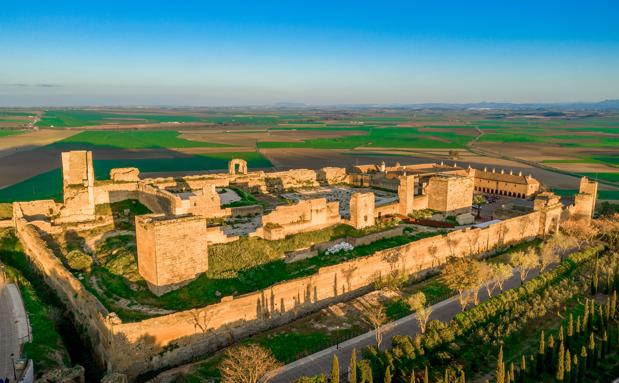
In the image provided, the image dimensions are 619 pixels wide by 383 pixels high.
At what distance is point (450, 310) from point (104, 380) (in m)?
17.0

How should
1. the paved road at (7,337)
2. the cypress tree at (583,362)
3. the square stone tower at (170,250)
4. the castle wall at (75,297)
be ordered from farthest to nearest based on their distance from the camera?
the square stone tower at (170,250)
the castle wall at (75,297)
the cypress tree at (583,362)
the paved road at (7,337)

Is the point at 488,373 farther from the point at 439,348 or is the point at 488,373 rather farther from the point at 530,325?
the point at 530,325

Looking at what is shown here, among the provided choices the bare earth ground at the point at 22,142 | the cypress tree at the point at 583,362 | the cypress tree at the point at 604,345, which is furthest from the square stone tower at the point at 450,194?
the bare earth ground at the point at 22,142

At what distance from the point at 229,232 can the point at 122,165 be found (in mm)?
54192

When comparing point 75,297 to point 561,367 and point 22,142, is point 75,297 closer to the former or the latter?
point 561,367

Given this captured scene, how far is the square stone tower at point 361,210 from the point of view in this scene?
113 ft

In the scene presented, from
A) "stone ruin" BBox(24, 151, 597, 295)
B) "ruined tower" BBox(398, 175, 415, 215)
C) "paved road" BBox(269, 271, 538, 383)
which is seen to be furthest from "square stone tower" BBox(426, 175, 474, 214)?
"paved road" BBox(269, 271, 538, 383)

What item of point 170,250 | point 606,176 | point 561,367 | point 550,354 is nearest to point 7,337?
point 170,250

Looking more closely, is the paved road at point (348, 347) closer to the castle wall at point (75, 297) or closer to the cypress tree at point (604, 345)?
the cypress tree at point (604, 345)

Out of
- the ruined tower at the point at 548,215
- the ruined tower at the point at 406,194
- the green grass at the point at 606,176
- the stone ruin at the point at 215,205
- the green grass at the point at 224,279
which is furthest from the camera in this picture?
the green grass at the point at 606,176

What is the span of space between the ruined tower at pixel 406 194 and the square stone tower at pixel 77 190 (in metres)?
24.5

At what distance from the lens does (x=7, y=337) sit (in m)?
20.1

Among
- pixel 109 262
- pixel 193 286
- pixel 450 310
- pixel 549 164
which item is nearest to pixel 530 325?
pixel 450 310

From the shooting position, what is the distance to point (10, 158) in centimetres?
8106
